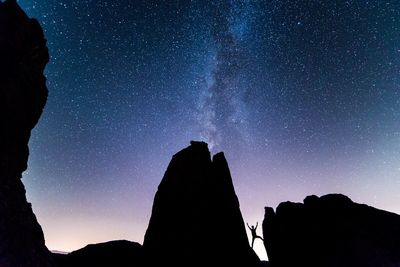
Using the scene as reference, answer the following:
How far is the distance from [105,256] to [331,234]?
25.8 meters

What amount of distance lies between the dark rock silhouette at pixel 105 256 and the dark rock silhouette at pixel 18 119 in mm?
4400

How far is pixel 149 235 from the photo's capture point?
28.6 meters

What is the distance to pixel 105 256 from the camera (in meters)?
33.2

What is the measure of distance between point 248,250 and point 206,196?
22.1 ft

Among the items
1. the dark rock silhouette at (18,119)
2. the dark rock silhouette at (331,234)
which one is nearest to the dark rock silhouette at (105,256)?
the dark rock silhouette at (18,119)

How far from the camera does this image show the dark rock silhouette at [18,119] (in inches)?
1004

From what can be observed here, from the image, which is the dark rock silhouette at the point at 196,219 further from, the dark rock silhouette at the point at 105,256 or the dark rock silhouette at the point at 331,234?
the dark rock silhouette at the point at 331,234

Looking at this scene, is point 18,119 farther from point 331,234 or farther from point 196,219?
point 331,234

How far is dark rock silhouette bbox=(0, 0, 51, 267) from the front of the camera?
25500 mm

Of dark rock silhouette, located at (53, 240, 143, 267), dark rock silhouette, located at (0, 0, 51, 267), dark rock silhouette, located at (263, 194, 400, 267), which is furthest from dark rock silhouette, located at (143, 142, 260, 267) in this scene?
dark rock silhouette, located at (0, 0, 51, 267)

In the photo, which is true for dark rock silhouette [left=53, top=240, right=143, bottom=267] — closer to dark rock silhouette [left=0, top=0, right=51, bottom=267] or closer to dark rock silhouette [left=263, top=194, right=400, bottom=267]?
dark rock silhouette [left=0, top=0, right=51, bottom=267]

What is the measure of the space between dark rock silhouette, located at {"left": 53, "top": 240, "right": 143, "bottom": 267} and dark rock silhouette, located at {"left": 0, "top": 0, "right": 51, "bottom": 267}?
440 centimetres

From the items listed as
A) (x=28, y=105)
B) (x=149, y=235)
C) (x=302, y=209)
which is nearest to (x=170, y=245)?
(x=149, y=235)

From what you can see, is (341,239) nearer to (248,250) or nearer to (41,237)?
(248,250)
